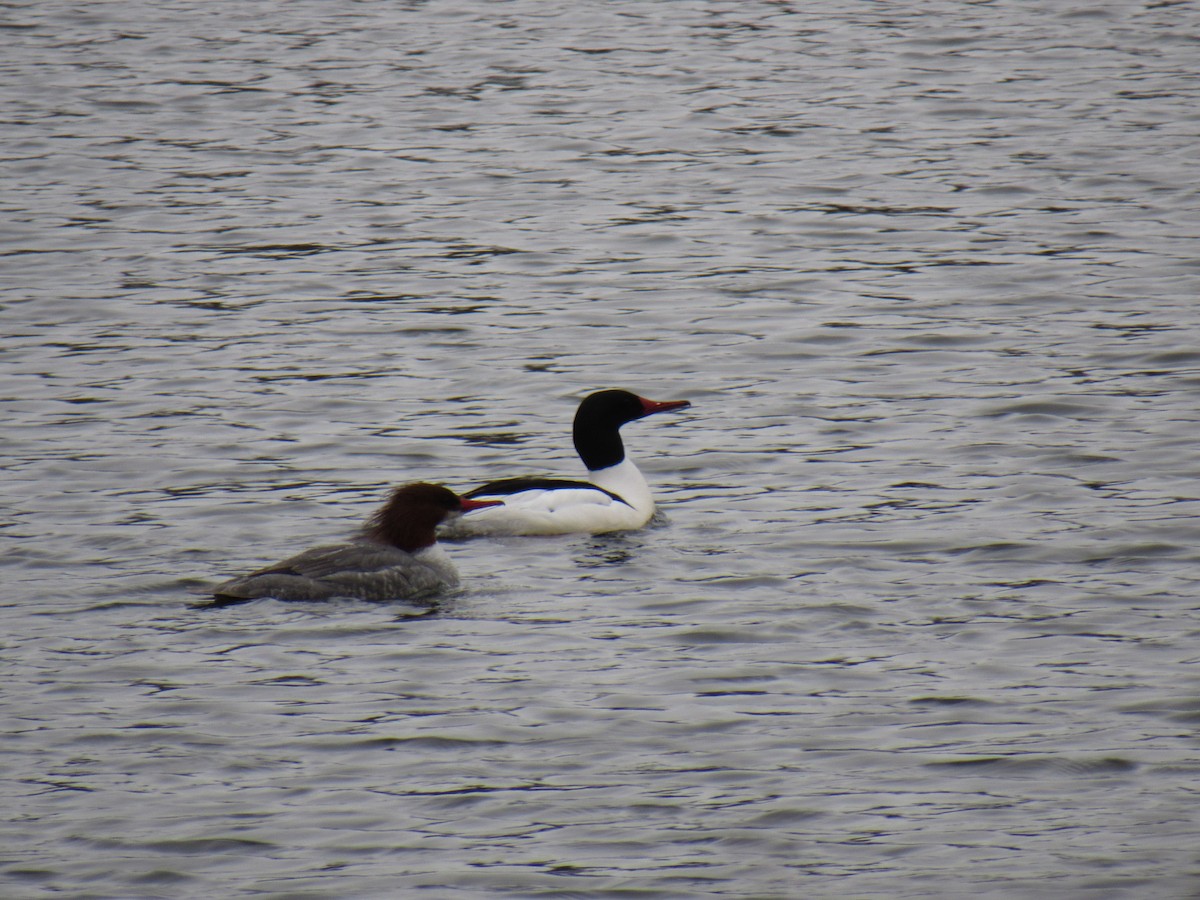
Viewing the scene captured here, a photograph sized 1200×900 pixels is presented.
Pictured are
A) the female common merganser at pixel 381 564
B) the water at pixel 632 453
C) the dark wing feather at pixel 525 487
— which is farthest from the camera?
the dark wing feather at pixel 525 487

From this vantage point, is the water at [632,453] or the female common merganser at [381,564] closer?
the water at [632,453]

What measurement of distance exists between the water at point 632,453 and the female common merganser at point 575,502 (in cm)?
16

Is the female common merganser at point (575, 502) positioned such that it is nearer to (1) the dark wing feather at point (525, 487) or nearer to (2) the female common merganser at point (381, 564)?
(1) the dark wing feather at point (525, 487)

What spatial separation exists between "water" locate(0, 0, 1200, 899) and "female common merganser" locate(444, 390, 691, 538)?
16 centimetres

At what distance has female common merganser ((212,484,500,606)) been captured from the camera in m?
10.6

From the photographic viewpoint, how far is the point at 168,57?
2831cm

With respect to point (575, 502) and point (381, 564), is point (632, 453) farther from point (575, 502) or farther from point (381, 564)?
point (381, 564)

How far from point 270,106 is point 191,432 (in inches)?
486

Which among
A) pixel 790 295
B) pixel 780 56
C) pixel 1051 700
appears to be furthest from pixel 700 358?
pixel 780 56

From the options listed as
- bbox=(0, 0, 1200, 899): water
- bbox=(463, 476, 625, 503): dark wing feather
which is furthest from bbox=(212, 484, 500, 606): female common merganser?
bbox=(463, 476, 625, 503): dark wing feather

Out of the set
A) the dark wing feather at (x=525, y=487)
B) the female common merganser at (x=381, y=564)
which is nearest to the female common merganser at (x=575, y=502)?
the dark wing feather at (x=525, y=487)

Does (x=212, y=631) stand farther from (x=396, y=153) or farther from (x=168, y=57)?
(x=168, y=57)

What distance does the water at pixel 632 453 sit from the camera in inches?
320

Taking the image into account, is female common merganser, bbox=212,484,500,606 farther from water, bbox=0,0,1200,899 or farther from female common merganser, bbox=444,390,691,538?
female common merganser, bbox=444,390,691,538
